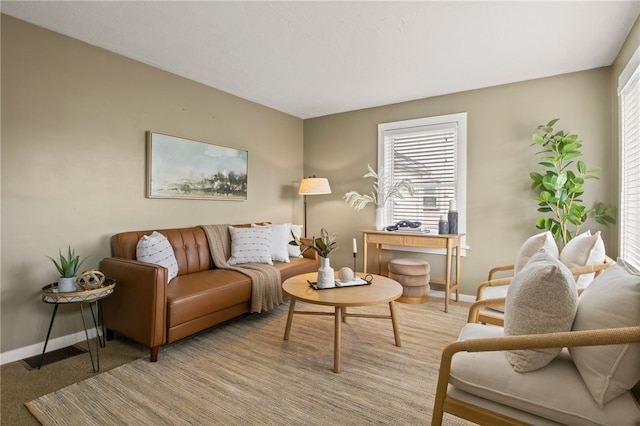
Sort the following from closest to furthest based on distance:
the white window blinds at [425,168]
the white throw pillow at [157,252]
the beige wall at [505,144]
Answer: the white throw pillow at [157,252] → the beige wall at [505,144] → the white window blinds at [425,168]

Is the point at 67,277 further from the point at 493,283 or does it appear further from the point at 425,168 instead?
the point at 425,168

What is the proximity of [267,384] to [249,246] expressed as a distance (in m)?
1.70

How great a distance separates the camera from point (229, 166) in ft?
12.8

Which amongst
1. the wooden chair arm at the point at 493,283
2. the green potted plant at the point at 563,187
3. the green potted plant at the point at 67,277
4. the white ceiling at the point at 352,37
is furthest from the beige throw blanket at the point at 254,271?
the green potted plant at the point at 563,187

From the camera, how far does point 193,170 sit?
350 cm

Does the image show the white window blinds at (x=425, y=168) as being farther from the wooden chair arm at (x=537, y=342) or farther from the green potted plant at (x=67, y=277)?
the green potted plant at (x=67, y=277)

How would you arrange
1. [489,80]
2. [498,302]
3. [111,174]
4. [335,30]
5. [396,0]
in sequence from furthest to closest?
1. [489,80]
2. [111,174]
3. [335,30]
4. [396,0]
5. [498,302]

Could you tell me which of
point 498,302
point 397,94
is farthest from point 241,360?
point 397,94

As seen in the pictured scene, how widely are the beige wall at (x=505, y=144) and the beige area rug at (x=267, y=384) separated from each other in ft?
4.60

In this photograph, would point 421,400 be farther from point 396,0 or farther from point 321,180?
point 321,180

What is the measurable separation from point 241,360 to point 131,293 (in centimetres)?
98

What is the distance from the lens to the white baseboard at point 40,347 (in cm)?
228

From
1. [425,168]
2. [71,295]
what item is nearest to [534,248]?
[425,168]

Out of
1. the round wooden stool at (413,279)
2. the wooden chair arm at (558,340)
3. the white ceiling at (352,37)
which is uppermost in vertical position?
the white ceiling at (352,37)
